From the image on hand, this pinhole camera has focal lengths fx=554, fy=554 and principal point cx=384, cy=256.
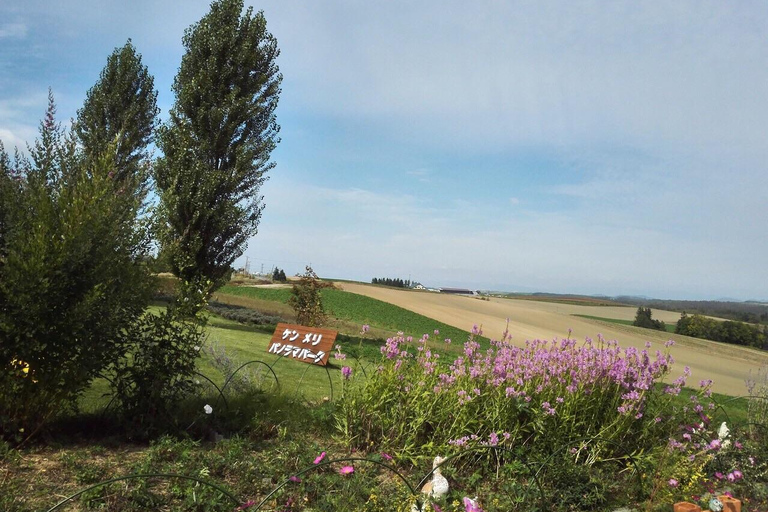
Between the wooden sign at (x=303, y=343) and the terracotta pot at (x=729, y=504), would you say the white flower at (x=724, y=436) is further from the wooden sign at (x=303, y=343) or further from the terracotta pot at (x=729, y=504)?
the wooden sign at (x=303, y=343)

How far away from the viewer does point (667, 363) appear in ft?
18.5

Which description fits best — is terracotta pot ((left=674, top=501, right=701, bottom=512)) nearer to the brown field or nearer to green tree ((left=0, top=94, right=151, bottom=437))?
green tree ((left=0, top=94, right=151, bottom=437))

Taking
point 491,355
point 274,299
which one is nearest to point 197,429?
point 491,355

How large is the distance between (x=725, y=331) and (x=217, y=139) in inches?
1429

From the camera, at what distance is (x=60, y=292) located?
3.94 metres

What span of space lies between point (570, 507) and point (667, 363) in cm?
235

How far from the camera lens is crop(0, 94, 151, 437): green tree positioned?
3795mm

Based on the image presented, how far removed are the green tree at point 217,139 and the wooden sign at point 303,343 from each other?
4398 millimetres

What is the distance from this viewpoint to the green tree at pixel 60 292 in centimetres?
379

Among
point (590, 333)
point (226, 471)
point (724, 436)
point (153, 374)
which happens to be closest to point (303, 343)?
point (153, 374)

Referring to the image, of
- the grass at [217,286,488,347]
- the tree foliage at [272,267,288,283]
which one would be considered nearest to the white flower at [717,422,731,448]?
the grass at [217,286,488,347]

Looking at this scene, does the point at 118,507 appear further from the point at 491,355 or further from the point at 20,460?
the point at 491,355

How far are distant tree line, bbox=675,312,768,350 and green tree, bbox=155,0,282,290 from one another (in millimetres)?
34509

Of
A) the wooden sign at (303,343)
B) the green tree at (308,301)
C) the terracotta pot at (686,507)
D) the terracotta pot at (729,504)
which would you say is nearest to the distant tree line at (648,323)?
the green tree at (308,301)
